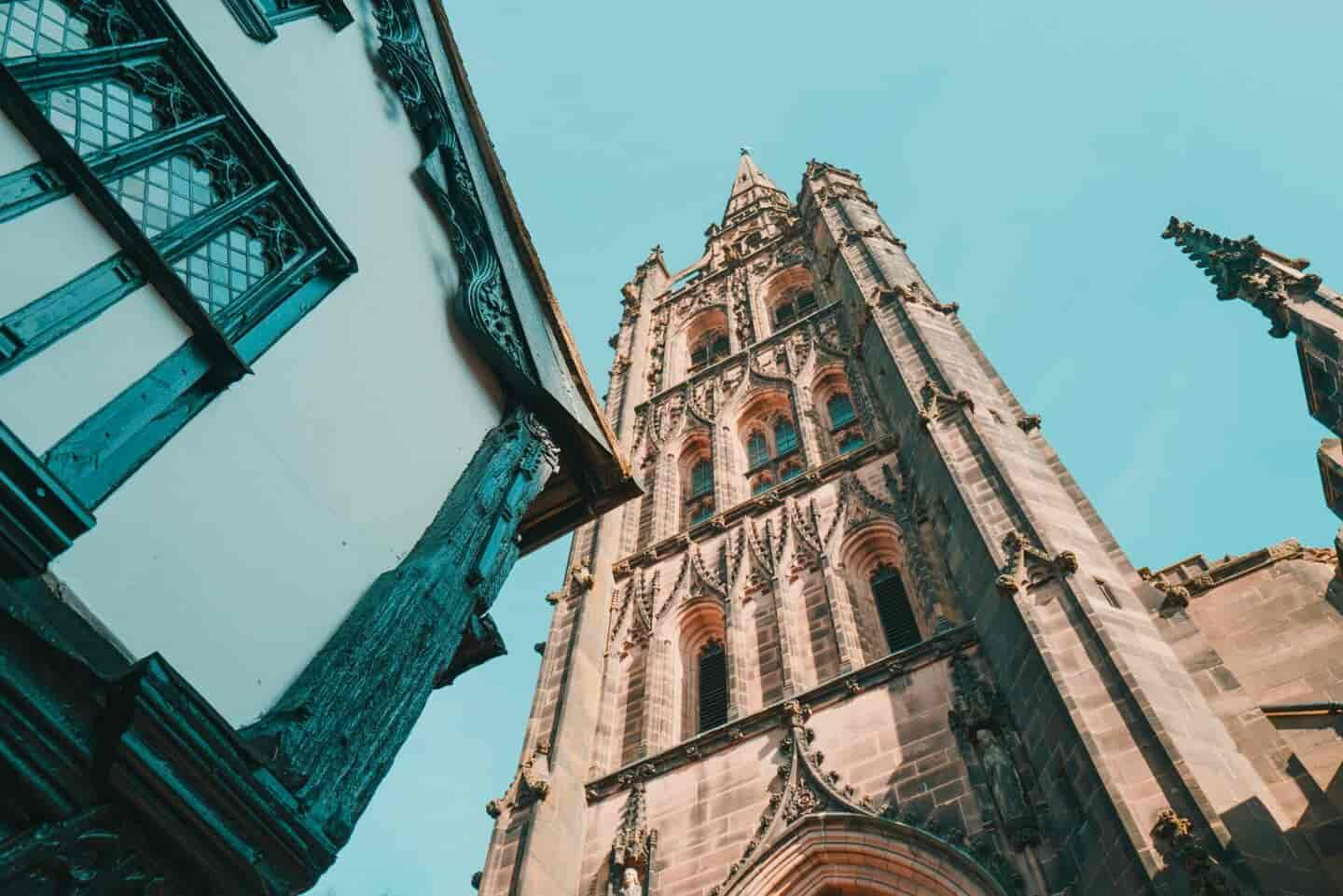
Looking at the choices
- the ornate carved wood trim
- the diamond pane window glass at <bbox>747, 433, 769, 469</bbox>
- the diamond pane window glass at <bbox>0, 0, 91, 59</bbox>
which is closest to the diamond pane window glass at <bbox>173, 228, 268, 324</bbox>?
the diamond pane window glass at <bbox>0, 0, 91, 59</bbox>

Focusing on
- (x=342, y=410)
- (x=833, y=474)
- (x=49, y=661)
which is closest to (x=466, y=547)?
(x=342, y=410)

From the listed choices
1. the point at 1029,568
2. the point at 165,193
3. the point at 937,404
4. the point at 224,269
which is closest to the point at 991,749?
the point at 1029,568

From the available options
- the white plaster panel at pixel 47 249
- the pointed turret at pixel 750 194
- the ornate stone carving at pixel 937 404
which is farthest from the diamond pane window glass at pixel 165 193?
the pointed turret at pixel 750 194

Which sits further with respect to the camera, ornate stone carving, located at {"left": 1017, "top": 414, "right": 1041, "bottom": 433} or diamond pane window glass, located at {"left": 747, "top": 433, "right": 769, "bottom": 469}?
diamond pane window glass, located at {"left": 747, "top": 433, "right": 769, "bottom": 469}

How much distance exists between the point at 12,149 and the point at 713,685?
12.8 meters

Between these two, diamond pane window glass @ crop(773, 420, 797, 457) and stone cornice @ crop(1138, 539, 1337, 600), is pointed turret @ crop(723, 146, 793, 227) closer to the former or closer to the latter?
diamond pane window glass @ crop(773, 420, 797, 457)

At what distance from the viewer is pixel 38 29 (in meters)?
4.79

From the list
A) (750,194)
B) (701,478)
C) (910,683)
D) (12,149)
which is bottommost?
(12,149)

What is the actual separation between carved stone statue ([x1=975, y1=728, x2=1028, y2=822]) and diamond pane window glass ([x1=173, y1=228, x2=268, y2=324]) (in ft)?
27.1

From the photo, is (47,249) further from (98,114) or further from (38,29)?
(38,29)

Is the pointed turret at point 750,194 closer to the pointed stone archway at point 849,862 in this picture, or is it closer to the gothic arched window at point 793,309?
the gothic arched window at point 793,309

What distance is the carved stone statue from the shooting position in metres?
9.59

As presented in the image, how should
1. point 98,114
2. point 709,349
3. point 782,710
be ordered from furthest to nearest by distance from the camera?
point 709,349 < point 782,710 < point 98,114

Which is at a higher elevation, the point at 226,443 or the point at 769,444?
the point at 769,444
